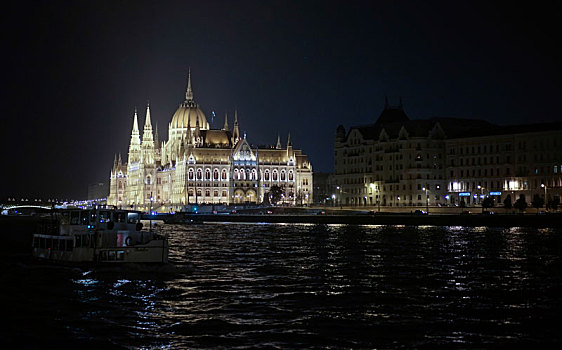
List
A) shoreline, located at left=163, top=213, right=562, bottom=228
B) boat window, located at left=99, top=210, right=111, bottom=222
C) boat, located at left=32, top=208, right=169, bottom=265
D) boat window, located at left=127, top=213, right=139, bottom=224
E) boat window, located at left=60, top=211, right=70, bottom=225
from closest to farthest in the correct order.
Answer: boat, located at left=32, top=208, right=169, bottom=265 → boat window, located at left=99, top=210, right=111, bottom=222 → boat window, located at left=60, top=211, right=70, bottom=225 → boat window, located at left=127, top=213, right=139, bottom=224 → shoreline, located at left=163, top=213, right=562, bottom=228

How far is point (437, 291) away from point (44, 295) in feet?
60.7

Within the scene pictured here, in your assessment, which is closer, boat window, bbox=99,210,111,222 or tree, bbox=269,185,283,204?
boat window, bbox=99,210,111,222

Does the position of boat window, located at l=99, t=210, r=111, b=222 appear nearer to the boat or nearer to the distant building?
the boat

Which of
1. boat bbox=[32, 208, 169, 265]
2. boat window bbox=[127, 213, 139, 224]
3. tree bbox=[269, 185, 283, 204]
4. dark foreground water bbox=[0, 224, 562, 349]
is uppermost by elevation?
tree bbox=[269, 185, 283, 204]

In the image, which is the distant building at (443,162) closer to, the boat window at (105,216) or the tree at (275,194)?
the tree at (275,194)

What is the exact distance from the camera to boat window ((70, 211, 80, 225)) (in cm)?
4478

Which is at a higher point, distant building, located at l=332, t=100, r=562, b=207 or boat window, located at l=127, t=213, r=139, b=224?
distant building, located at l=332, t=100, r=562, b=207

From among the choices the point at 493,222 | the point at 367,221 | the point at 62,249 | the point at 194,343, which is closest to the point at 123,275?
the point at 62,249

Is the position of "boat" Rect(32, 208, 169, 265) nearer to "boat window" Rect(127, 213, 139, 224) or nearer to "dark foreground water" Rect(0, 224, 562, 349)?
"boat window" Rect(127, 213, 139, 224)

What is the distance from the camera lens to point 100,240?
43.3 meters

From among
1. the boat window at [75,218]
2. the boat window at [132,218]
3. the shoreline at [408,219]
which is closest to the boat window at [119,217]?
the boat window at [132,218]

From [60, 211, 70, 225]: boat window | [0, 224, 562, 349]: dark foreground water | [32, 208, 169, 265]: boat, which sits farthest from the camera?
[60, 211, 70, 225]: boat window

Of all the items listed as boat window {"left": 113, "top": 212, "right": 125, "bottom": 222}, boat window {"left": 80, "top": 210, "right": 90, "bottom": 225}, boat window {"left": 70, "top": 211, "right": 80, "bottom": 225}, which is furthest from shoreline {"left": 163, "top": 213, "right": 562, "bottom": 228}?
boat window {"left": 70, "top": 211, "right": 80, "bottom": 225}

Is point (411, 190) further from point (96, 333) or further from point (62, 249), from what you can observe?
point (96, 333)
